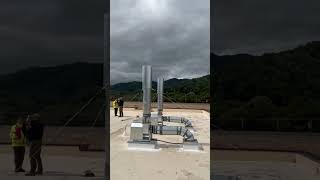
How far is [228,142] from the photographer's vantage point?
4430 millimetres

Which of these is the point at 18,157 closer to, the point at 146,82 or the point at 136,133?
the point at 146,82

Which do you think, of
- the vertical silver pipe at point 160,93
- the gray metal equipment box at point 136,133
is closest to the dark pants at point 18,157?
the gray metal equipment box at point 136,133

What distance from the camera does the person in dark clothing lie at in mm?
4047

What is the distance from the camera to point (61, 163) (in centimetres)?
418

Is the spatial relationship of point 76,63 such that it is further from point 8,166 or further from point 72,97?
point 8,166

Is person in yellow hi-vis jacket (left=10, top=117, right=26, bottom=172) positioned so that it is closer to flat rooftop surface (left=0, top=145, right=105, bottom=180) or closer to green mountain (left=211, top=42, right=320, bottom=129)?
flat rooftop surface (left=0, top=145, right=105, bottom=180)

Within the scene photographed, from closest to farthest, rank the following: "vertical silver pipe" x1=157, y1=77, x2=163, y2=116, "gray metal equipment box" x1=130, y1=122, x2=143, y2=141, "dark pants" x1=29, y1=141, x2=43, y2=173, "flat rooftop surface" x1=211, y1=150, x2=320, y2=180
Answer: "dark pants" x1=29, y1=141, x2=43, y2=173, "flat rooftop surface" x1=211, y1=150, x2=320, y2=180, "gray metal equipment box" x1=130, y1=122, x2=143, y2=141, "vertical silver pipe" x1=157, y1=77, x2=163, y2=116

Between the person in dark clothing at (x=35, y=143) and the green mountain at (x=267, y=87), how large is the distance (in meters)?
1.63

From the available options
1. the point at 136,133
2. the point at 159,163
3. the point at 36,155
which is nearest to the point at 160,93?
the point at 136,133

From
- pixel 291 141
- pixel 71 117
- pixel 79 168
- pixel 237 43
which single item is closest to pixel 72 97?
pixel 71 117

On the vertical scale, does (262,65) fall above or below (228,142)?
above

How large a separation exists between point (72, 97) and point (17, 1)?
3.17ft

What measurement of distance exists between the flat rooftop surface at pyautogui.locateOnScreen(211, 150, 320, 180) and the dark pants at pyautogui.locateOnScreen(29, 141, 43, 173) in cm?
164

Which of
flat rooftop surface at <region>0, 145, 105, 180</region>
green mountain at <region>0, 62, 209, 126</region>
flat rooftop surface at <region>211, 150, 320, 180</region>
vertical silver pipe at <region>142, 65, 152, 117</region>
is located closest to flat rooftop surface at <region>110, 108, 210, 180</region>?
vertical silver pipe at <region>142, 65, 152, 117</region>
